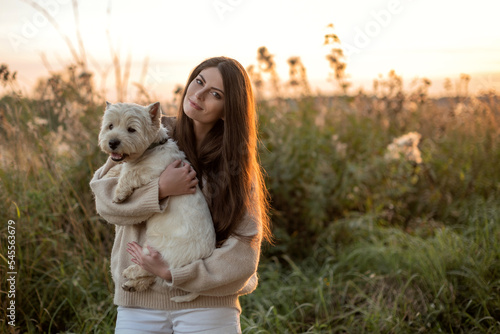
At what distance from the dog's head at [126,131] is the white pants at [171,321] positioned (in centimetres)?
88

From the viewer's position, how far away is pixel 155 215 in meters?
2.53

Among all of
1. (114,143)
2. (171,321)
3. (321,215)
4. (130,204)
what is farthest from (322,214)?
(114,143)

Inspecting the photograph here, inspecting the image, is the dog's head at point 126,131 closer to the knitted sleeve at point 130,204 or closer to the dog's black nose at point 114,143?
the dog's black nose at point 114,143

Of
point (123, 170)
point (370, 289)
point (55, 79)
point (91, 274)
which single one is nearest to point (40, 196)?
point (91, 274)

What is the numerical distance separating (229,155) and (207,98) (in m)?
0.37

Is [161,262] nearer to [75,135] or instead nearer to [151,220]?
[151,220]

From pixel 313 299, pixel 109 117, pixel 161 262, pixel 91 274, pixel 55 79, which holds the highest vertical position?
pixel 55 79

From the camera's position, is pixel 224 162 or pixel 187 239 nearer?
pixel 187 239

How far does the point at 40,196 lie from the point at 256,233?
2.32 m

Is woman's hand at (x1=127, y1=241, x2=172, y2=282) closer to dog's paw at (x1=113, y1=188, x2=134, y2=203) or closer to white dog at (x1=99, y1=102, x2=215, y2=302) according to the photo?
white dog at (x1=99, y1=102, x2=215, y2=302)

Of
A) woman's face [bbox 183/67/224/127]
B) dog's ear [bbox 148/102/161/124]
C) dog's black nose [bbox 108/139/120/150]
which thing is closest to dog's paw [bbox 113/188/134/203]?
dog's black nose [bbox 108/139/120/150]

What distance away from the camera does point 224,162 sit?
2650mm
